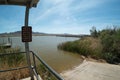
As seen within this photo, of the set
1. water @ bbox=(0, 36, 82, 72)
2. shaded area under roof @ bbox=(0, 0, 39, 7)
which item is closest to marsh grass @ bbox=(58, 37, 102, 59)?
water @ bbox=(0, 36, 82, 72)

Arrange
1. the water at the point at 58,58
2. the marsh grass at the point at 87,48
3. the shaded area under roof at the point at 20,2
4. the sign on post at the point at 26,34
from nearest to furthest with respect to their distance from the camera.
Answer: the shaded area under roof at the point at 20,2 < the sign on post at the point at 26,34 < the water at the point at 58,58 < the marsh grass at the point at 87,48

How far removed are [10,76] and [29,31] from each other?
2.11 metres

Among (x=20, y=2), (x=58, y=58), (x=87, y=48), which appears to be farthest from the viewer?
(x=87, y=48)

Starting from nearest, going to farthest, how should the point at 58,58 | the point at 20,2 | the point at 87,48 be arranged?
the point at 20,2 → the point at 58,58 → the point at 87,48

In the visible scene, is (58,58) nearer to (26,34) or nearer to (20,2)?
(26,34)

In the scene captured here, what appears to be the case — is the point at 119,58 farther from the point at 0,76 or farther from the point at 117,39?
the point at 0,76

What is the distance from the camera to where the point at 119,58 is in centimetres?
893

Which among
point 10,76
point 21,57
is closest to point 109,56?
point 21,57

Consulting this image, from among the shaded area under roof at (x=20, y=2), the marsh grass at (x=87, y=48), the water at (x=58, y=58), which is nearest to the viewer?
the shaded area under roof at (x=20, y=2)

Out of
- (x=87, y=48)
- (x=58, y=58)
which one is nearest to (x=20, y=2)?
(x=58, y=58)

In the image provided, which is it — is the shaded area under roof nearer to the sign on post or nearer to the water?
the sign on post

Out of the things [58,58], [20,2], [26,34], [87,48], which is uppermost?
[20,2]

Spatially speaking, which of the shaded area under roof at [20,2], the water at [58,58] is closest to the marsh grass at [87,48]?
the water at [58,58]

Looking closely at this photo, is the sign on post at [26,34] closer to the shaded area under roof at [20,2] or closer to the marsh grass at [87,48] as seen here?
the shaded area under roof at [20,2]
